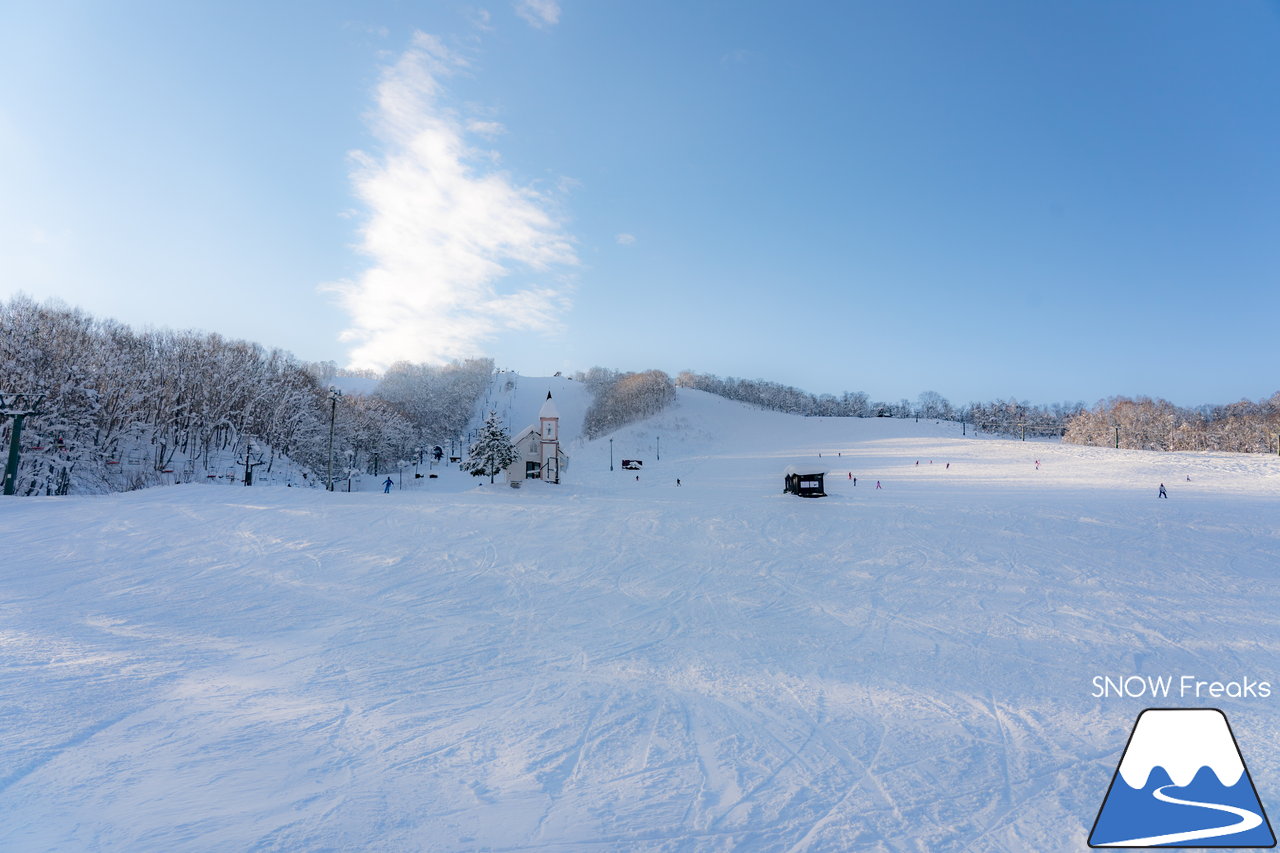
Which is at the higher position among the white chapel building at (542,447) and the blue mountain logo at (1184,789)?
the white chapel building at (542,447)

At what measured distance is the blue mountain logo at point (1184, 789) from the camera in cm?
528

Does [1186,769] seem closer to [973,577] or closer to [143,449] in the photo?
[973,577]

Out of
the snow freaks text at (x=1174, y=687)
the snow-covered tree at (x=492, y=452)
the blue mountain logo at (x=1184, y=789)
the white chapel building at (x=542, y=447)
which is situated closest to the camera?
the blue mountain logo at (x=1184, y=789)

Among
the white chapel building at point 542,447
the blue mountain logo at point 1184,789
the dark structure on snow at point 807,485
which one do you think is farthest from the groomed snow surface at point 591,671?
the white chapel building at point 542,447

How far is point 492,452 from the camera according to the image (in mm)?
40125

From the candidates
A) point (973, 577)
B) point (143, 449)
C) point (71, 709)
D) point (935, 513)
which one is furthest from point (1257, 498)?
point (143, 449)

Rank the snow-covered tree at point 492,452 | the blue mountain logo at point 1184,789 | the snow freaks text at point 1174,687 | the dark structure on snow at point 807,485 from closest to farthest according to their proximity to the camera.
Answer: the blue mountain logo at point 1184,789
the snow freaks text at point 1174,687
the dark structure on snow at point 807,485
the snow-covered tree at point 492,452

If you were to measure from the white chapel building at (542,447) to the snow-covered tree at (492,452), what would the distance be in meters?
1.27

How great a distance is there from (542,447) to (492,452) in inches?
184

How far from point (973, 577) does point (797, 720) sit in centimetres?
1101

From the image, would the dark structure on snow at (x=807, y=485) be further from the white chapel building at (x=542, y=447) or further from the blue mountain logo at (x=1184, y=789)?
the blue mountain logo at (x=1184, y=789)

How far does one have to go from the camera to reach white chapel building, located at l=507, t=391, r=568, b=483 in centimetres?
4241

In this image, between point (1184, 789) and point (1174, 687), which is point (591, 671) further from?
point (1174, 687)

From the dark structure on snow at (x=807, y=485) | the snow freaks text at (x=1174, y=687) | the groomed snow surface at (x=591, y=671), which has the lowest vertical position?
the snow freaks text at (x=1174, y=687)
